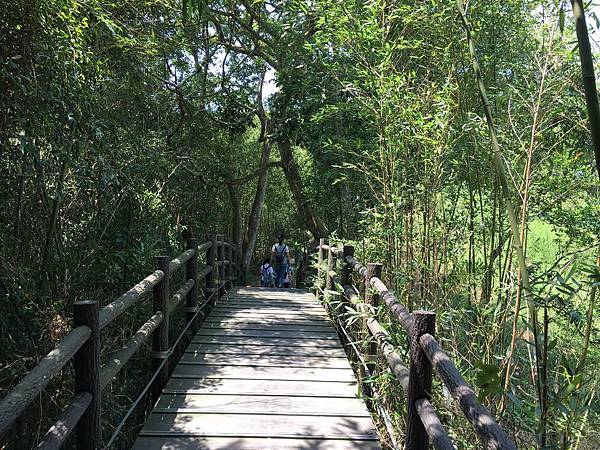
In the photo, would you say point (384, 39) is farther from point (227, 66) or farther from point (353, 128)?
point (227, 66)

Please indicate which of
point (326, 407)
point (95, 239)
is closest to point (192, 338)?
point (95, 239)

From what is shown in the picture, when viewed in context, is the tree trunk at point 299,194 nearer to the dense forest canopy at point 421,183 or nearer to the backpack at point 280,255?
the backpack at point 280,255

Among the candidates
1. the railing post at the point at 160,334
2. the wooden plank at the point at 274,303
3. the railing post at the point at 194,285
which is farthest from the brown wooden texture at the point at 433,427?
the wooden plank at the point at 274,303

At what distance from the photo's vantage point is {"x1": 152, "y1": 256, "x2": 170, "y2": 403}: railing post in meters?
3.16

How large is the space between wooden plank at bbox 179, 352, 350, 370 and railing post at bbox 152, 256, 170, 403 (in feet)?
1.60

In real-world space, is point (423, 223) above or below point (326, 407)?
above

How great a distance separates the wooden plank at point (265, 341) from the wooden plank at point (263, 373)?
57 cm

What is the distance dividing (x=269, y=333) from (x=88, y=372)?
8.80ft

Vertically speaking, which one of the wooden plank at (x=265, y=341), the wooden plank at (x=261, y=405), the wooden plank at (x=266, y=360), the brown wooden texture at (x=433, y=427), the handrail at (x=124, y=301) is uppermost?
the handrail at (x=124, y=301)

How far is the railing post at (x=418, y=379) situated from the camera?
79.4 inches

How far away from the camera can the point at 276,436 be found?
2.62 m

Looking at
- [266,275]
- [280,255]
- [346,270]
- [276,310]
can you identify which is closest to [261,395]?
[346,270]

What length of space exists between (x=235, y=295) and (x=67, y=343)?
209 inches

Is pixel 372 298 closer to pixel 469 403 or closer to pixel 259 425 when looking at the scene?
pixel 259 425
